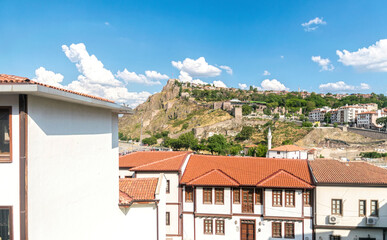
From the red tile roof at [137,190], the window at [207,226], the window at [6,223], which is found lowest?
the window at [207,226]

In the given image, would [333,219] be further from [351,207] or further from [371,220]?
[371,220]

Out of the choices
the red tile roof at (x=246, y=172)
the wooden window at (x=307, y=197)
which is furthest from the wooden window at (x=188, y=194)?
the wooden window at (x=307, y=197)

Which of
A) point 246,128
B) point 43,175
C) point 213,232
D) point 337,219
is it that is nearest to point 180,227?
point 213,232

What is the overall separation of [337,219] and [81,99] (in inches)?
586

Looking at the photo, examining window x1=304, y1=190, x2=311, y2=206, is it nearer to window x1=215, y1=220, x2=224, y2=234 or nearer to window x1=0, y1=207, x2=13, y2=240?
window x1=215, y1=220, x2=224, y2=234

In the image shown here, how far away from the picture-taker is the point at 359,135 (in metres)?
63.9

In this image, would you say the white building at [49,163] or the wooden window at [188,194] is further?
the wooden window at [188,194]

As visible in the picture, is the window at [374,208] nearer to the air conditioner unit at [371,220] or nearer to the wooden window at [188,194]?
the air conditioner unit at [371,220]

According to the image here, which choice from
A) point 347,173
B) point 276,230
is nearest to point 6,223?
point 276,230

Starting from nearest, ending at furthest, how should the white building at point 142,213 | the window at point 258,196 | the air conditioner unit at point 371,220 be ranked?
the white building at point 142,213
the air conditioner unit at point 371,220
the window at point 258,196

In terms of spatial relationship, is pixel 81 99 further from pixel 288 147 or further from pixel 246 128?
pixel 246 128

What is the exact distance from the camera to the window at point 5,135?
394 centimetres

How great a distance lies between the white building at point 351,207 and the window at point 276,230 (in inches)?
80.7

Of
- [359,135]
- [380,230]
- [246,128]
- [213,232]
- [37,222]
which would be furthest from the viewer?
[246,128]
